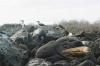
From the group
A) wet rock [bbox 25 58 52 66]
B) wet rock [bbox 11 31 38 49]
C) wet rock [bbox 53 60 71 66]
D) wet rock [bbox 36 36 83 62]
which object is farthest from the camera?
wet rock [bbox 11 31 38 49]

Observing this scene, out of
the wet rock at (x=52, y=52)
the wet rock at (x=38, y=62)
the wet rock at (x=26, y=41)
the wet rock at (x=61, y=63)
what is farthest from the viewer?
the wet rock at (x=26, y=41)

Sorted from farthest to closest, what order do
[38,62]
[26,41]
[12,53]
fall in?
[26,41] < [12,53] < [38,62]

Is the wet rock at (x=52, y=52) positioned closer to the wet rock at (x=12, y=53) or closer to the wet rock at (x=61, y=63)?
the wet rock at (x=61, y=63)

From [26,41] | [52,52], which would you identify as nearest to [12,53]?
[52,52]

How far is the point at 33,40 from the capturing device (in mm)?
16125

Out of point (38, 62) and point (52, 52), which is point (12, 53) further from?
point (52, 52)

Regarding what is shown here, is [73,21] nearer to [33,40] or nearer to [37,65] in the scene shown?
[33,40]

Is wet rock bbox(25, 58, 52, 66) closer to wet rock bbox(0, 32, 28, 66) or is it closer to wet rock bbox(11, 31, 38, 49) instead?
wet rock bbox(0, 32, 28, 66)

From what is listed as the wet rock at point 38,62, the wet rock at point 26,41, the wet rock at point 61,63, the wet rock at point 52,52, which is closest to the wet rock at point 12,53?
the wet rock at point 38,62

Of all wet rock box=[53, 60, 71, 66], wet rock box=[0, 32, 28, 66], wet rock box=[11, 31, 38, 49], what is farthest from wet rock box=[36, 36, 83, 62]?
wet rock box=[11, 31, 38, 49]

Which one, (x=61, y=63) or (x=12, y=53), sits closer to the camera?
(x=61, y=63)

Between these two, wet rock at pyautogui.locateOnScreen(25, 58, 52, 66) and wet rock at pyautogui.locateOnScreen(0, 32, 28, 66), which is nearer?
wet rock at pyautogui.locateOnScreen(25, 58, 52, 66)

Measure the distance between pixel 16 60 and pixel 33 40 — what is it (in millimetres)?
2585

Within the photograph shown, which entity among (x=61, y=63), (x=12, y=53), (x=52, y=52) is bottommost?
(x=61, y=63)
